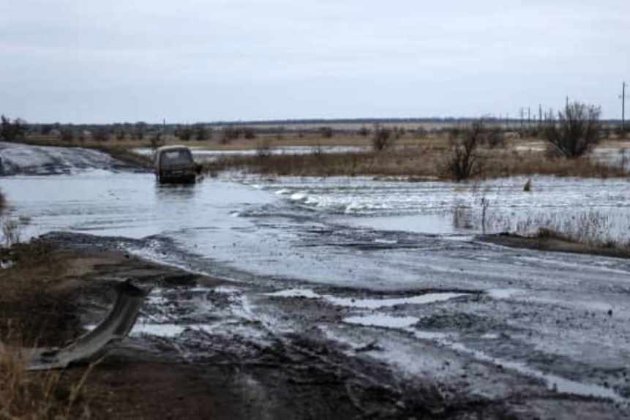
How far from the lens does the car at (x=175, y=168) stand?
44281mm

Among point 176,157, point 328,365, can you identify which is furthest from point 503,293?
Answer: point 176,157

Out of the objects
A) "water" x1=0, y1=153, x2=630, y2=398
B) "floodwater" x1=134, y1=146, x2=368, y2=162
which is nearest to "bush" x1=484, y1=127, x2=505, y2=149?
"floodwater" x1=134, y1=146, x2=368, y2=162

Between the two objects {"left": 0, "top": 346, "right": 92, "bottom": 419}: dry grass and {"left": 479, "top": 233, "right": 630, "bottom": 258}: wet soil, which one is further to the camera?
{"left": 479, "top": 233, "right": 630, "bottom": 258}: wet soil

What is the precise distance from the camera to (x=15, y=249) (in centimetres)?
1834

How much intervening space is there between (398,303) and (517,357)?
11.2 ft

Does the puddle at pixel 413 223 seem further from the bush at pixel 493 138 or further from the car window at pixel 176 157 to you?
the bush at pixel 493 138

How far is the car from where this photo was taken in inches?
1743

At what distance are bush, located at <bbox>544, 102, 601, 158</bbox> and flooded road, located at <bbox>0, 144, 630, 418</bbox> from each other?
A: 1258 inches

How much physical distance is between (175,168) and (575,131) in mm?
29331

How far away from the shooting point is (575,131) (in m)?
60.2

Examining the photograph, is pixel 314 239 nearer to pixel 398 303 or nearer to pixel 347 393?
pixel 398 303

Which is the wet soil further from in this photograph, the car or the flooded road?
the car

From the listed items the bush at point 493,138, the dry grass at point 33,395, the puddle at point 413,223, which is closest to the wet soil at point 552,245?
the puddle at point 413,223

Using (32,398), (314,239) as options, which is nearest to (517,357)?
(32,398)
